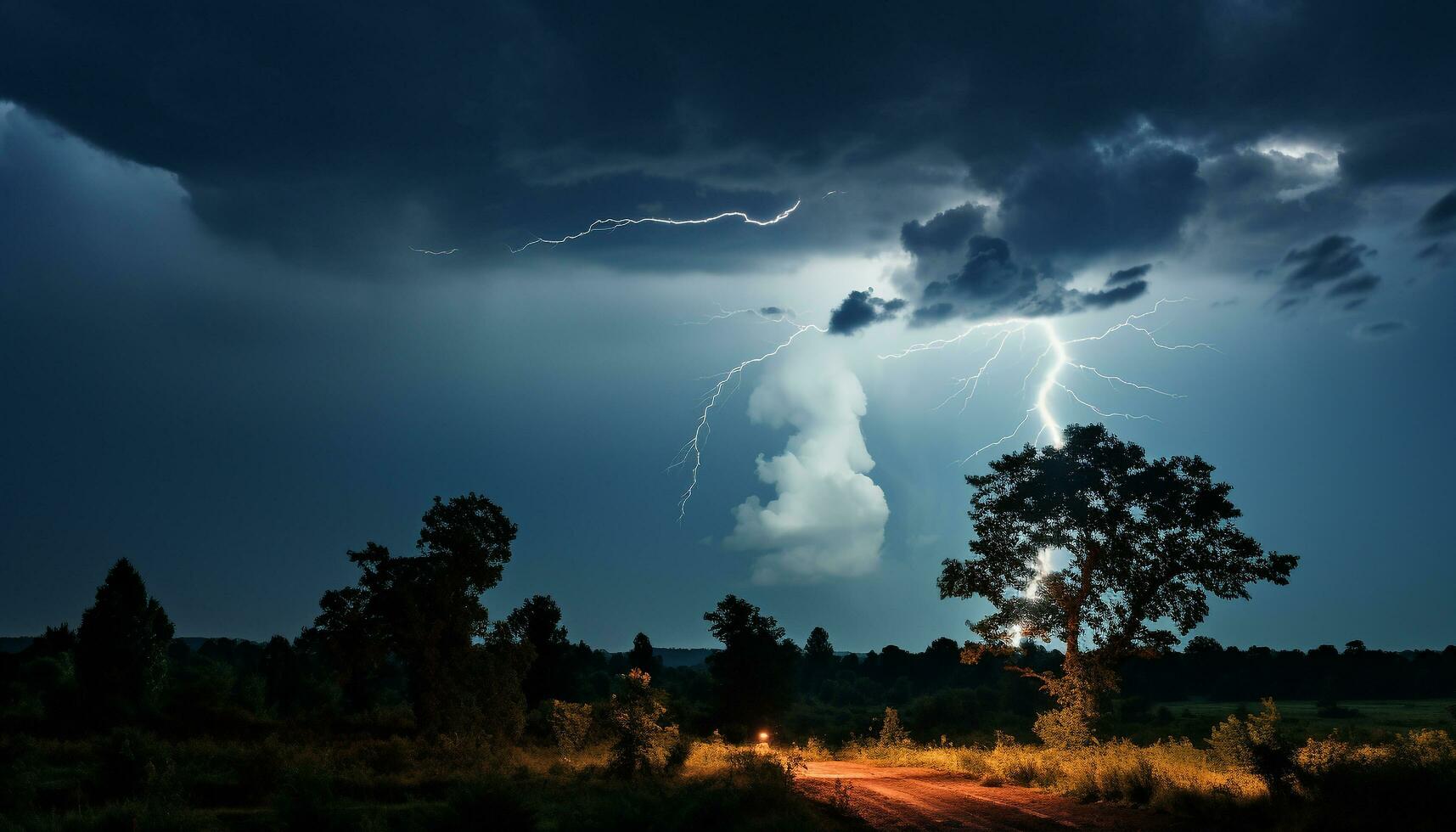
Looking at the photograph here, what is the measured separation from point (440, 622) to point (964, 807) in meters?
22.4

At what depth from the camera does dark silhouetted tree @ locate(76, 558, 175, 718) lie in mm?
40281

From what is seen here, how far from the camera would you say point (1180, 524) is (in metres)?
26.4

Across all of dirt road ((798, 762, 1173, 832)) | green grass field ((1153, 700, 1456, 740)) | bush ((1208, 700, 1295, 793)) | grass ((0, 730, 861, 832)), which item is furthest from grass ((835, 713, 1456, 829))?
green grass field ((1153, 700, 1456, 740))

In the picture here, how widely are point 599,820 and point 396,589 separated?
828 inches

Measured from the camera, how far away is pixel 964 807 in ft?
57.9

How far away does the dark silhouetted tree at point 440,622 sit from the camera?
110ft

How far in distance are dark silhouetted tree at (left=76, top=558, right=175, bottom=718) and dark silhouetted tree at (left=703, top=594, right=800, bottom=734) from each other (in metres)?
30.2

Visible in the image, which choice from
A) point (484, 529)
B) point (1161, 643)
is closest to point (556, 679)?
point (484, 529)

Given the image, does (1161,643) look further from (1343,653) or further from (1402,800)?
(1343,653)

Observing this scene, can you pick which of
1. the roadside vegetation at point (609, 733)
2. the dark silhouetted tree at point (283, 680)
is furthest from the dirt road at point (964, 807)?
the dark silhouetted tree at point (283, 680)

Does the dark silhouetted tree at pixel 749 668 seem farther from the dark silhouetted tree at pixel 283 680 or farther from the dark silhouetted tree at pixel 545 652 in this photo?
the dark silhouetted tree at pixel 283 680

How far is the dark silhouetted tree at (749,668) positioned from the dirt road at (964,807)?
33.8 meters

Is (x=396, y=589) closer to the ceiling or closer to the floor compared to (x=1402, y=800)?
closer to the ceiling

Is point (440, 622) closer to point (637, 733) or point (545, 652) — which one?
point (637, 733)
